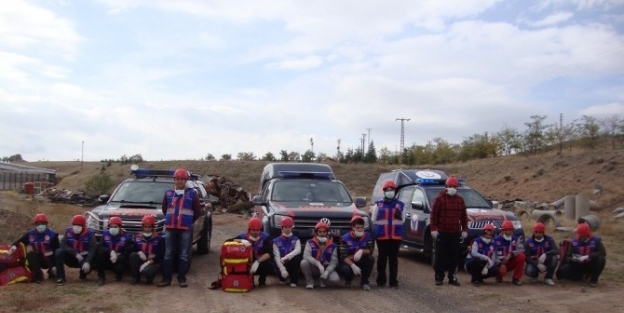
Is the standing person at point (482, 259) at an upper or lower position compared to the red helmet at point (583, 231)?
lower

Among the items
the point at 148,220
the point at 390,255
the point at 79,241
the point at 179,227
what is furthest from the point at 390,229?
the point at 79,241

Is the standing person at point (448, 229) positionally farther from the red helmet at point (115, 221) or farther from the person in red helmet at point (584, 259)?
the red helmet at point (115, 221)

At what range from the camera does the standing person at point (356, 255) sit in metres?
9.94

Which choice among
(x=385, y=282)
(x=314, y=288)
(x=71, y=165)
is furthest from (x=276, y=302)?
(x=71, y=165)

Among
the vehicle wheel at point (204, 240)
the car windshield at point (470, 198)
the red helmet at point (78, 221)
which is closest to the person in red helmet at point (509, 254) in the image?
the car windshield at point (470, 198)

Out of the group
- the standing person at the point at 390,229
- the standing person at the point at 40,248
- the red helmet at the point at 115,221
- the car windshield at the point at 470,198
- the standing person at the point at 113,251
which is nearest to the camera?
the standing person at the point at 40,248

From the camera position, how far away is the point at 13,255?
9.84 m

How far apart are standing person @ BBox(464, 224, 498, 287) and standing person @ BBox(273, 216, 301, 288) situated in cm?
294

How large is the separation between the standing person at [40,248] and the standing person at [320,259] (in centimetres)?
399

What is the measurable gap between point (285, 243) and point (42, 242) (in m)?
3.83

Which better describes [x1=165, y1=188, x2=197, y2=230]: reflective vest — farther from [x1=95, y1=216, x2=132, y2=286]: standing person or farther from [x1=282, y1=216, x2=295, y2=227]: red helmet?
[x1=282, y1=216, x2=295, y2=227]: red helmet

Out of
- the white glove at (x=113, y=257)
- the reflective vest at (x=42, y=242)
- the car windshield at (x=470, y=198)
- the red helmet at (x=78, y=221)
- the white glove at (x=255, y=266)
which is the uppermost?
the car windshield at (x=470, y=198)

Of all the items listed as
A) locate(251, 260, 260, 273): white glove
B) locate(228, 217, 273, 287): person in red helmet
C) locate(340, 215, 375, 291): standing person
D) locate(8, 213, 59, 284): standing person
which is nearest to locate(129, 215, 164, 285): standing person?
locate(8, 213, 59, 284): standing person

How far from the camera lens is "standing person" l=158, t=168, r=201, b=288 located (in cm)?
1000
